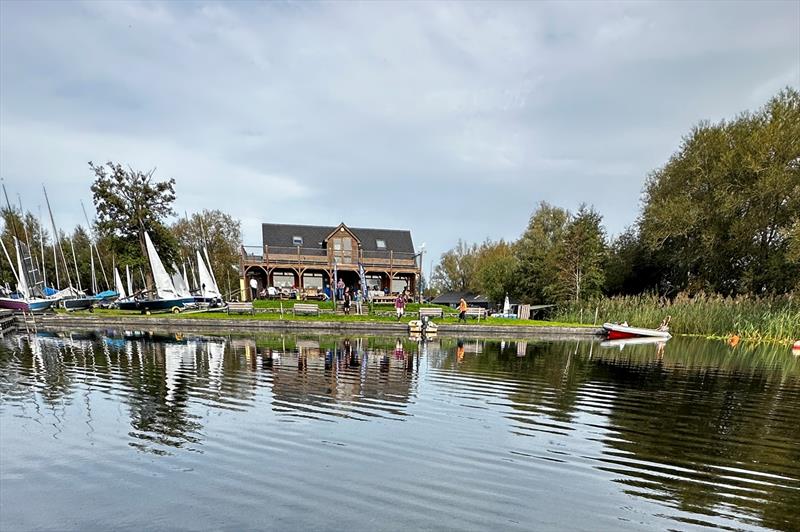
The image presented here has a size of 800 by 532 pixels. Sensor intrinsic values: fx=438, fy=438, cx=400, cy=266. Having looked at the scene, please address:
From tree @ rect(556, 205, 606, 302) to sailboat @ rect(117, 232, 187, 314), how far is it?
1257 inches

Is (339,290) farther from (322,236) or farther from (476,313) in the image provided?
(476,313)

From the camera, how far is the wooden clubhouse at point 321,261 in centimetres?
4347

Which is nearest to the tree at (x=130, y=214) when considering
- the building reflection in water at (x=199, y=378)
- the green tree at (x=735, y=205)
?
the building reflection in water at (x=199, y=378)

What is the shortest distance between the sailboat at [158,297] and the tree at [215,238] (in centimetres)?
2438

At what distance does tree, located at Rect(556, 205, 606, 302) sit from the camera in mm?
39094

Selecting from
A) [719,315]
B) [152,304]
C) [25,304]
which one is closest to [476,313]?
[719,315]

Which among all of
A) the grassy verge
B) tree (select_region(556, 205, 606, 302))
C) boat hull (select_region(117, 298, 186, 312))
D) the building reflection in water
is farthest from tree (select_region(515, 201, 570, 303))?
A: boat hull (select_region(117, 298, 186, 312))

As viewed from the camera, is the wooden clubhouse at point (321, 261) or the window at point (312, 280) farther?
the window at point (312, 280)

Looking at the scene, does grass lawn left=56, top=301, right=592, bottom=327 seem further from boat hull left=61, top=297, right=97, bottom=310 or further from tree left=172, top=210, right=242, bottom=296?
tree left=172, top=210, right=242, bottom=296

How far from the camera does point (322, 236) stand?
49719 mm

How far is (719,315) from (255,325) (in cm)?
2942

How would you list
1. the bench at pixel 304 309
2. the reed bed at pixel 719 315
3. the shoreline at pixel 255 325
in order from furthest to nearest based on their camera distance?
the bench at pixel 304 309
the shoreline at pixel 255 325
the reed bed at pixel 719 315

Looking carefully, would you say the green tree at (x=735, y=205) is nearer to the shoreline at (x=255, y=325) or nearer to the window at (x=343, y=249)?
the shoreline at (x=255, y=325)

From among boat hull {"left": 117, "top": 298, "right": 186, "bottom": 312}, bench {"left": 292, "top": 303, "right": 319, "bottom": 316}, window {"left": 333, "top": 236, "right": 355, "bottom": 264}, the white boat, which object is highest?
window {"left": 333, "top": 236, "right": 355, "bottom": 264}
